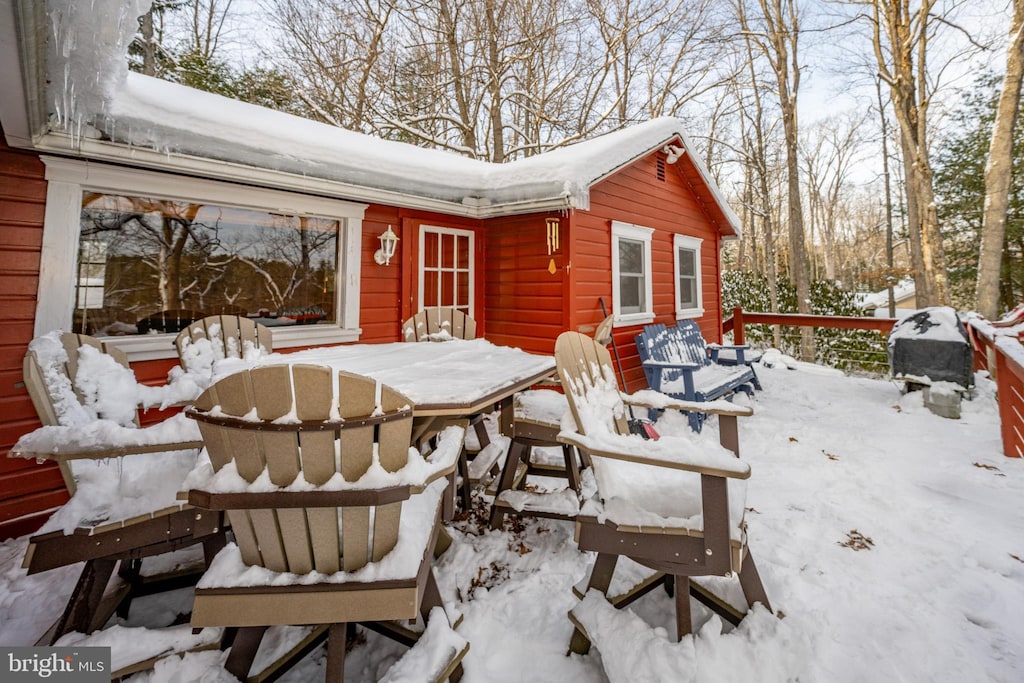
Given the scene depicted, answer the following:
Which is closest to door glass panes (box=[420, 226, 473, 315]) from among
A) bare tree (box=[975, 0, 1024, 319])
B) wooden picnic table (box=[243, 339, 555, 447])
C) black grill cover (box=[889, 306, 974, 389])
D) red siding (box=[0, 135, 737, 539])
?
red siding (box=[0, 135, 737, 539])

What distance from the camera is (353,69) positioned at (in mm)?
8469

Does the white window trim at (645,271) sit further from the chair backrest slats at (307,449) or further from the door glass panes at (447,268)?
the chair backrest slats at (307,449)

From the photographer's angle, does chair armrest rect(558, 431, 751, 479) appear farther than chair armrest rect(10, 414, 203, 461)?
No

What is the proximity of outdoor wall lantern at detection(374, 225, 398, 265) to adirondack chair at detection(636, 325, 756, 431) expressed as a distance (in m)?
2.89

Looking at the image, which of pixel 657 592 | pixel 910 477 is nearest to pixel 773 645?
pixel 657 592

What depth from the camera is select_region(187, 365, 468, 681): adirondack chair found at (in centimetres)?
111

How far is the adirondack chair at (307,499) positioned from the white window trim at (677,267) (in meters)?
6.08

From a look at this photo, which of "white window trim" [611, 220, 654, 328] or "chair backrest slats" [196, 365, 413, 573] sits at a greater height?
"white window trim" [611, 220, 654, 328]

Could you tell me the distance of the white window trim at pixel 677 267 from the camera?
6520 mm

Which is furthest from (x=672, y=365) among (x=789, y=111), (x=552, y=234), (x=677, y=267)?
(x=789, y=111)

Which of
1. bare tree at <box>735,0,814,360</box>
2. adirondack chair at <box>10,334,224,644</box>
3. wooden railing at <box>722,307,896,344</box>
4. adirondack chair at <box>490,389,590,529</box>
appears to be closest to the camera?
adirondack chair at <box>10,334,224,644</box>

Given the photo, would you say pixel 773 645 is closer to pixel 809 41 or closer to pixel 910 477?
pixel 910 477

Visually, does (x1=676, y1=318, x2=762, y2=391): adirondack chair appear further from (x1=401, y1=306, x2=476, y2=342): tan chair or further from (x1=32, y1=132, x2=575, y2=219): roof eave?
(x1=401, y1=306, x2=476, y2=342): tan chair

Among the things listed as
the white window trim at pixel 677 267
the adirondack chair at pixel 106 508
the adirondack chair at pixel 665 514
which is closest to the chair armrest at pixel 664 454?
the adirondack chair at pixel 665 514
